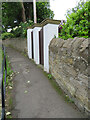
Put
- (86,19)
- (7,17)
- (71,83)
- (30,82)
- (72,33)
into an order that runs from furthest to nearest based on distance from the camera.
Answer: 1. (7,17)
2. (30,82)
3. (72,33)
4. (86,19)
5. (71,83)

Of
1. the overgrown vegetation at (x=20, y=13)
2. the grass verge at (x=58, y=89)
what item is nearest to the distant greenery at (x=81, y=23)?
the grass verge at (x=58, y=89)

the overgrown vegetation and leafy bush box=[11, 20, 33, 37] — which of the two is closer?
leafy bush box=[11, 20, 33, 37]

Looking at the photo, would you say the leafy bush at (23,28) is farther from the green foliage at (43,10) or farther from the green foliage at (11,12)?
the green foliage at (43,10)

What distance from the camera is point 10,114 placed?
2.84 meters

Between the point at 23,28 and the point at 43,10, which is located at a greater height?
the point at 43,10

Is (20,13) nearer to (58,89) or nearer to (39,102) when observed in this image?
(58,89)

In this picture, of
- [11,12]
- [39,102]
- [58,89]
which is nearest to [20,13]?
[11,12]

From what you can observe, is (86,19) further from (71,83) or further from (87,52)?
(71,83)

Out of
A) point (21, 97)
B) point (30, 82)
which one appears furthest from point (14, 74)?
point (21, 97)

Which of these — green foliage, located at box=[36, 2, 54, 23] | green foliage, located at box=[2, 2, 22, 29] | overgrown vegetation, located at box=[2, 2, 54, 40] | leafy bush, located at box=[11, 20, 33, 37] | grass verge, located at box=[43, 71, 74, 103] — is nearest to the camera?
grass verge, located at box=[43, 71, 74, 103]

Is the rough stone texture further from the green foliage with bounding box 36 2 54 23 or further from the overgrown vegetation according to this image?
the green foliage with bounding box 36 2 54 23

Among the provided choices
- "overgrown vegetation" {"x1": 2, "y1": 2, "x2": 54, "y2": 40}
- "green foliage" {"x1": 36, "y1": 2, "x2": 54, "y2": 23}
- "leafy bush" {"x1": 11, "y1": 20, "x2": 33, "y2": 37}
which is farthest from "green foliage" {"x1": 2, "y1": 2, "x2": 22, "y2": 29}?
"green foliage" {"x1": 36, "y1": 2, "x2": 54, "y2": 23}

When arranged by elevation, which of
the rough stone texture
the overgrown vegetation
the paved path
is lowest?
the paved path

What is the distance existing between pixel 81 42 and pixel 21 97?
8.16 feet
